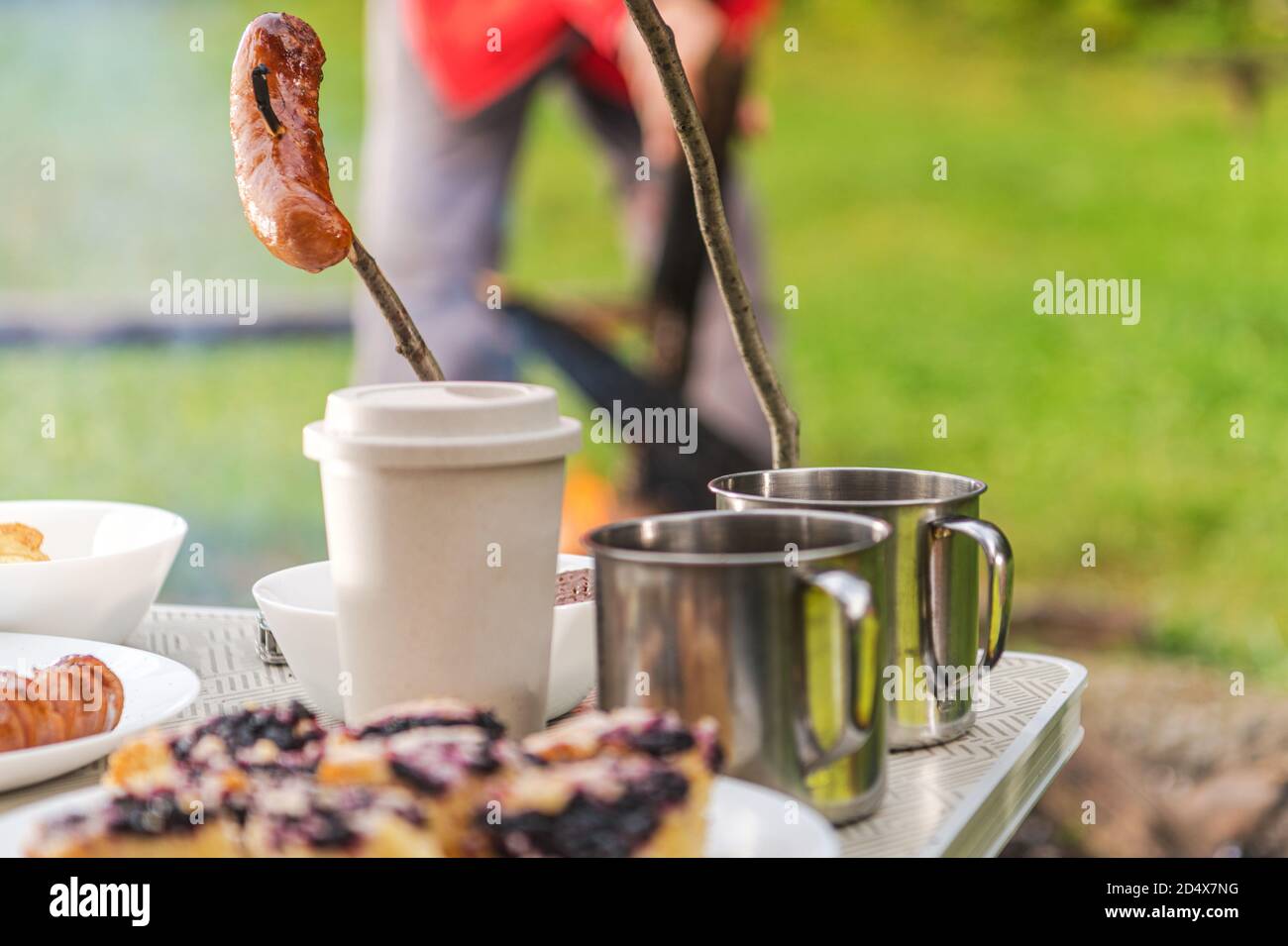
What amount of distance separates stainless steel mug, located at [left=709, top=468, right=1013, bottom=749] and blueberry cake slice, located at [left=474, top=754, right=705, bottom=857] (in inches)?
7.2

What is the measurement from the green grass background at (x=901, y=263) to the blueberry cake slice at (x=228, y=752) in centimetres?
287

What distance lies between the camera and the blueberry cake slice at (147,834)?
52cm

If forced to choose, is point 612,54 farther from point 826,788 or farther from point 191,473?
point 826,788

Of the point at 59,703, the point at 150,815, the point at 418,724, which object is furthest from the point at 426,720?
the point at 59,703

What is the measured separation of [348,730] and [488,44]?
2.54 meters

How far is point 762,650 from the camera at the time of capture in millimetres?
563

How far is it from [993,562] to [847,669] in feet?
0.44

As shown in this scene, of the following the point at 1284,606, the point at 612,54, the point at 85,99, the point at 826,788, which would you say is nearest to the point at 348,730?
the point at 826,788

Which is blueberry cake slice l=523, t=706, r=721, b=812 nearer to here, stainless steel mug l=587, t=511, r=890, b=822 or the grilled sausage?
stainless steel mug l=587, t=511, r=890, b=822

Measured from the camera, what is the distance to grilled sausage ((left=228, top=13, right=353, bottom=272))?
0.66 metres

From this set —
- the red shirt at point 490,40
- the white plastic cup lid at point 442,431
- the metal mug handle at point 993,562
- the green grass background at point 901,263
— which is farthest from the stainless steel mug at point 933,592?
the green grass background at point 901,263

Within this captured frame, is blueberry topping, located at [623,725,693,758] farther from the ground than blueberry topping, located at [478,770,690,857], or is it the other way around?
blueberry topping, located at [623,725,693,758]

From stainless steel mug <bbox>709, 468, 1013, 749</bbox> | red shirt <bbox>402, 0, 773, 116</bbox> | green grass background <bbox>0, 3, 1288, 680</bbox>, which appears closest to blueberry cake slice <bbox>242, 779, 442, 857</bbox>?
stainless steel mug <bbox>709, 468, 1013, 749</bbox>

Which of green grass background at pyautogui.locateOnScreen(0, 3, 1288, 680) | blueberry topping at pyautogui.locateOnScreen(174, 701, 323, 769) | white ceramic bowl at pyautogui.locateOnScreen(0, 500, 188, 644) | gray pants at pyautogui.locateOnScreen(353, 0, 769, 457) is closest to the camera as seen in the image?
blueberry topping at pyautogui.locateOnScreen(174, 701, 323, 769)
